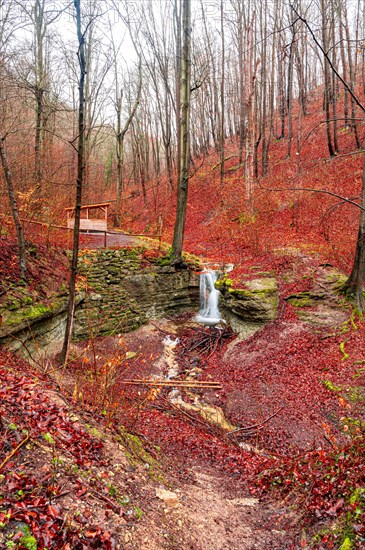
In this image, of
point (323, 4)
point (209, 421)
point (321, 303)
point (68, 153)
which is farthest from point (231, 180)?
point (209, 421)

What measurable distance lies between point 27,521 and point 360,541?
2.33 meters

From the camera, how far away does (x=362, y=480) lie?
284 cm

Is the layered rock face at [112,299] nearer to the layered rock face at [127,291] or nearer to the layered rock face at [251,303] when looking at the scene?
the layered rock face at [127,291]

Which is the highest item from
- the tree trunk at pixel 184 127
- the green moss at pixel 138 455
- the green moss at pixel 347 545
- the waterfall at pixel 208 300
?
the tree trunk at pixel 184 127

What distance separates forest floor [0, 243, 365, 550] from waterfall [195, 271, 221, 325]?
3.29 metres

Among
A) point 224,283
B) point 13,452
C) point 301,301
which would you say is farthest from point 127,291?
point 13,452

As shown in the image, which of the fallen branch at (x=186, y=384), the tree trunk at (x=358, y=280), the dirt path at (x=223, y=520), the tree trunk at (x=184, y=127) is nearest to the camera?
the dirt path at (x=223, y=520)

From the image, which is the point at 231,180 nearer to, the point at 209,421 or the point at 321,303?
the point at 321,303

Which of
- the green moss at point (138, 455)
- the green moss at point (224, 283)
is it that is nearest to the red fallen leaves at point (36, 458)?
the green moss at point (138, 455)

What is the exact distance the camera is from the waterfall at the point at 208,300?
466 inches

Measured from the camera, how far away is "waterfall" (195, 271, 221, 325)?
11845 millimetres

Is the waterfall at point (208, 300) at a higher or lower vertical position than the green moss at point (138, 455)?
higher

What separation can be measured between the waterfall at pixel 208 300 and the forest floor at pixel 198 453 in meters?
3.29

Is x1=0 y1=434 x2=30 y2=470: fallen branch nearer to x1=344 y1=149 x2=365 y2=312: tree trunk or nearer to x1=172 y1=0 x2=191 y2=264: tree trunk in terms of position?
x1=344 y1=149 x2=365 y2=312: tree trunk
